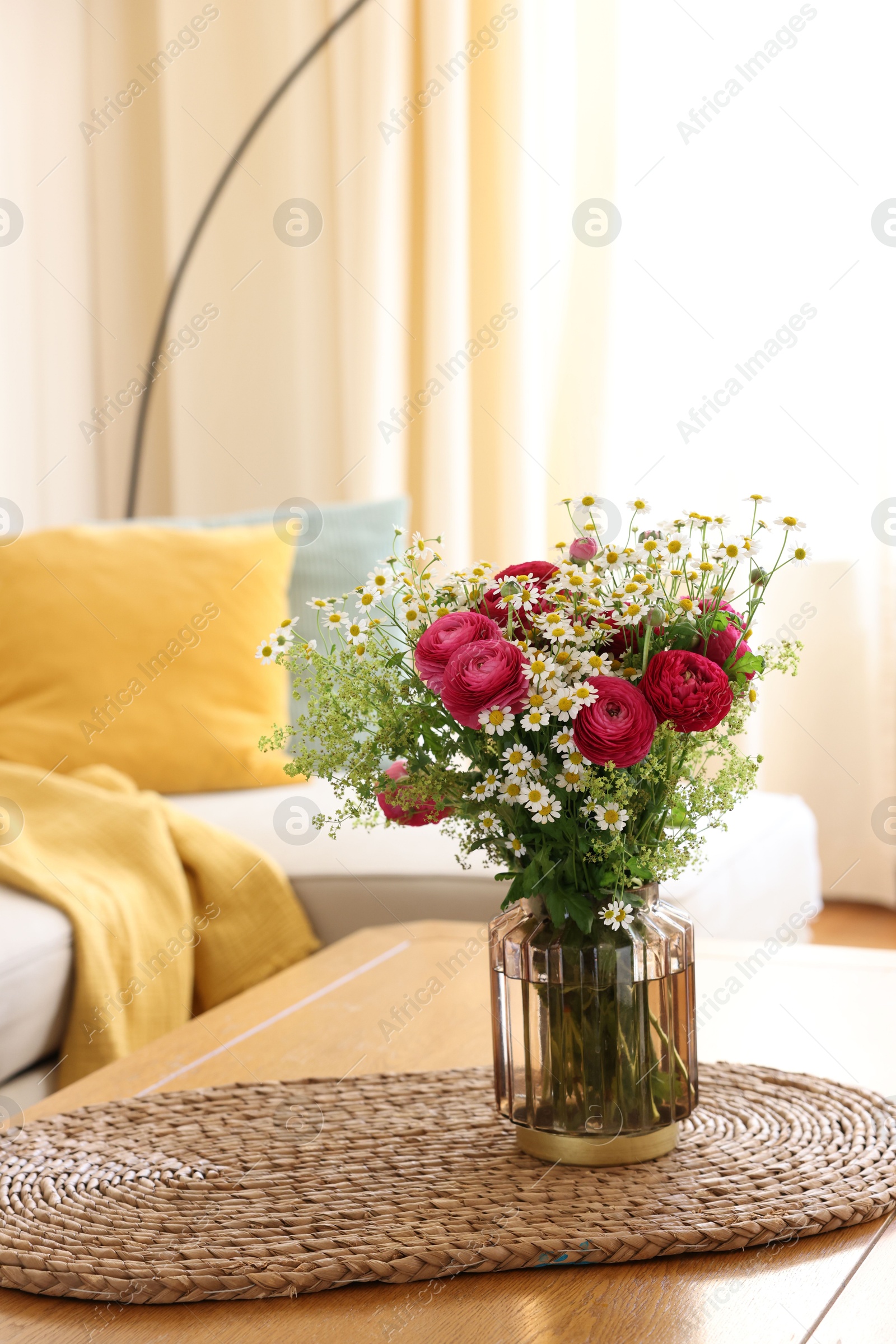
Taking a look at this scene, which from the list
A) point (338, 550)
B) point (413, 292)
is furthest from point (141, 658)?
point (413, 292)

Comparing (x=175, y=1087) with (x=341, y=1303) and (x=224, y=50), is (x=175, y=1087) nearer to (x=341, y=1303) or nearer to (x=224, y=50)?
(x=341, y=1303)

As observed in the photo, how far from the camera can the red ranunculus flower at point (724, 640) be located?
2.64 feet

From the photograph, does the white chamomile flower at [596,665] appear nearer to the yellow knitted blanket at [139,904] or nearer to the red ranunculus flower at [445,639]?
the red ranunculus flower at [445,639]

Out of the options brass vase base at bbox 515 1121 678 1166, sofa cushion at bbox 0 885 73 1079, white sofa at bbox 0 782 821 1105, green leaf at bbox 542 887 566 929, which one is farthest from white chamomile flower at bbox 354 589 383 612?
sofa cushion at bbox 0 885 73 1079

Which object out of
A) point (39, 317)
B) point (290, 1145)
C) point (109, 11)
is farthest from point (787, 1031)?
point (109, 11)

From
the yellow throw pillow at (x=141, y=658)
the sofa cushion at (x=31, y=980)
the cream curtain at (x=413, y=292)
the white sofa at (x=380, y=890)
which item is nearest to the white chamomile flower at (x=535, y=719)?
the white sofa at (x=380, y=890)

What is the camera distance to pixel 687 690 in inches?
29.9

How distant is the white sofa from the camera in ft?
4.83

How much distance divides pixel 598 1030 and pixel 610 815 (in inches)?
5.6

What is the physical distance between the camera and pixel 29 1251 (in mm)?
785

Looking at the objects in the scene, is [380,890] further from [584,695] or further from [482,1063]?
[584,695]

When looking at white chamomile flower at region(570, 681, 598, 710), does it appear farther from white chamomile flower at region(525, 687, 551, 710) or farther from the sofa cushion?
the sofa cushion

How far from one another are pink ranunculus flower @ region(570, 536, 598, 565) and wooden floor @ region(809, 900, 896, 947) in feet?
7.34

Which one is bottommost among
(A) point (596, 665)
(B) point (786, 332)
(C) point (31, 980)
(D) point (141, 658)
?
(C) point (31, 980)
